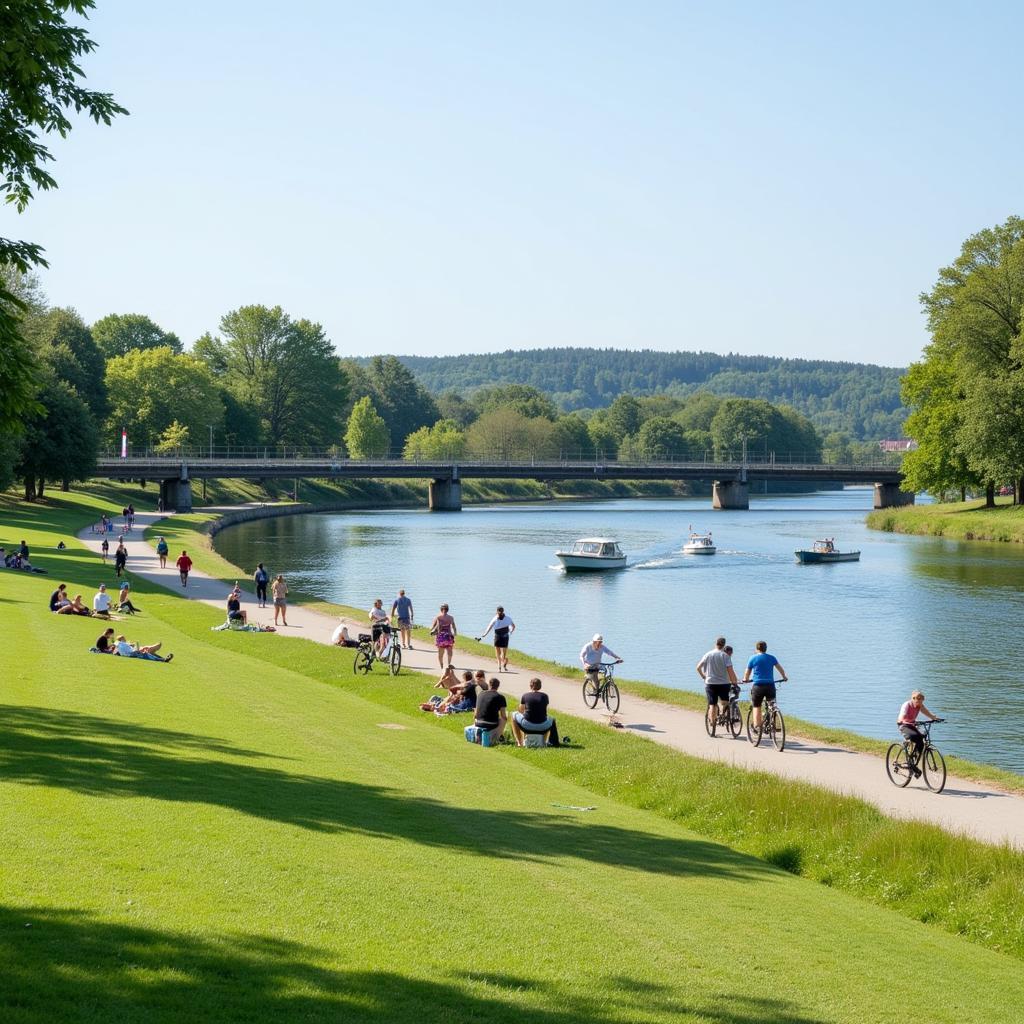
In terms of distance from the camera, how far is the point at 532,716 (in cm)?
2470

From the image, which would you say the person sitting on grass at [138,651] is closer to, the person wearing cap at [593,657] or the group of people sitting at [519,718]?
the group of people sitting at [519,718]

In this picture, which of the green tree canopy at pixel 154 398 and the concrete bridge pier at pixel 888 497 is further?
the concrete bridge pier at pixel 888 497

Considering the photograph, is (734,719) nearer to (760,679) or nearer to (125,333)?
(760,679)

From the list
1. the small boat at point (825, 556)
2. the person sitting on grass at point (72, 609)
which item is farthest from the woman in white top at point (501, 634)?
the small boat at point (825, 556)

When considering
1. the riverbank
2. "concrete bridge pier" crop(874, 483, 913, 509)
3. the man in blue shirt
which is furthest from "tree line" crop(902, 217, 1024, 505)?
the man in blue shirt

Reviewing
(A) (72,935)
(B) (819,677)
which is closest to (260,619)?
(B) (819,677)

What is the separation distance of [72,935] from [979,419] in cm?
9147

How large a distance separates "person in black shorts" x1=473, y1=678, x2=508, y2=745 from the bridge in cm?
9814

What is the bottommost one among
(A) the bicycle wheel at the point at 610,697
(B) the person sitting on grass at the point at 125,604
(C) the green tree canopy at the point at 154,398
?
(A) the bicycle wheel at the point at 610,697

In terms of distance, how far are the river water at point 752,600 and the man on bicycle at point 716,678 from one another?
19.0 feet

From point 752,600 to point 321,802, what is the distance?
49539 mm

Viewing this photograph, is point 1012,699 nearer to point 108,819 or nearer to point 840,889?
point 840,889

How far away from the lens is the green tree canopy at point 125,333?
168 m

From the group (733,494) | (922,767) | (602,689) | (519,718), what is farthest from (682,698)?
(733,494)
